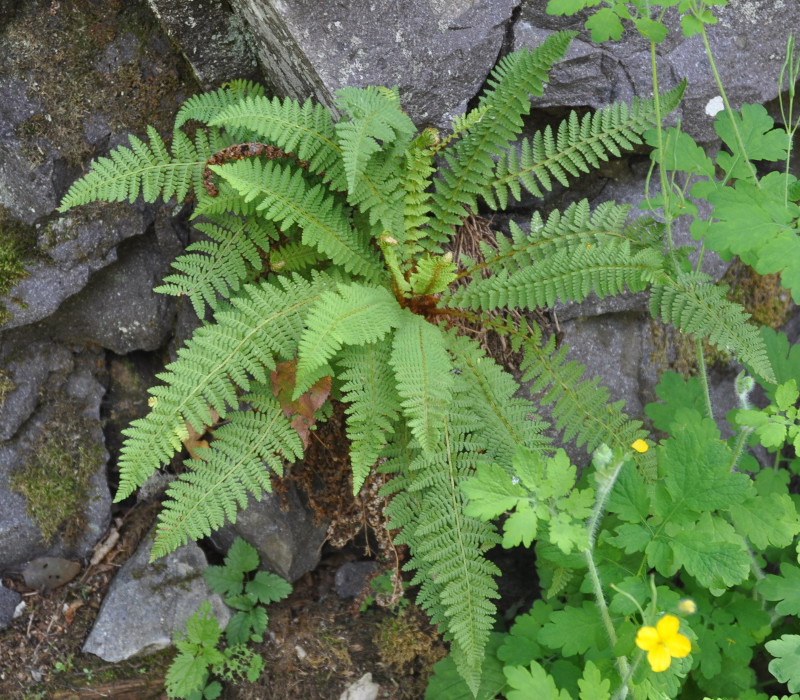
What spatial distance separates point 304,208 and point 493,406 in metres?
1.15

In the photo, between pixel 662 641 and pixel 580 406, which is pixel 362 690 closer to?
pixel 580 406

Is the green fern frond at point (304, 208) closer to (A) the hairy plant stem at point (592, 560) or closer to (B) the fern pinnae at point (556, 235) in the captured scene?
(B) the fern pinnae at point (556, 235)

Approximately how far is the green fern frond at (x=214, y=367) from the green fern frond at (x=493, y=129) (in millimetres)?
764

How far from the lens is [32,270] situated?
125 inches

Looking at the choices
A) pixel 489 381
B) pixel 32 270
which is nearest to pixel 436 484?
pixel 489 381

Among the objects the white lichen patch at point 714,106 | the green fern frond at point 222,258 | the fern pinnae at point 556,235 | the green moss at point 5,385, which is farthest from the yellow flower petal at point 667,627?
the green moss at point 5,385

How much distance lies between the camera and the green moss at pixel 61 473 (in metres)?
3.46

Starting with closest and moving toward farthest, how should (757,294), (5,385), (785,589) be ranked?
(785,589), (5,385), (757,294)

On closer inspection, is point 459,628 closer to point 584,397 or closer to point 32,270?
point 584,397

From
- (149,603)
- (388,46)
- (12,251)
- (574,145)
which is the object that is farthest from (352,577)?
(388,46)

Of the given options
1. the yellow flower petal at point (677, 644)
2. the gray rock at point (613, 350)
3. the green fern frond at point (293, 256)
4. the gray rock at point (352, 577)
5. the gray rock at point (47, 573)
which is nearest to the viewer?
the yellow flower petal at point (677, 644)

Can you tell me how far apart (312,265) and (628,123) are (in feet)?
5.03

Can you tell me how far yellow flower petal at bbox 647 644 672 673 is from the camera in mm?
1812

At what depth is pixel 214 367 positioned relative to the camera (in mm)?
2732
